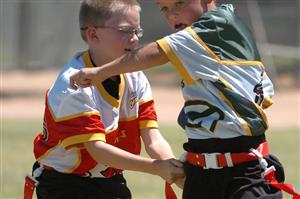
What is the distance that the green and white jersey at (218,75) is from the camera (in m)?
4.27

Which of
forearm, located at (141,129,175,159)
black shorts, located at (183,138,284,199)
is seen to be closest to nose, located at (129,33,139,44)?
forearm, located at (141,129,175,159)

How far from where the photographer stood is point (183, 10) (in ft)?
14.5

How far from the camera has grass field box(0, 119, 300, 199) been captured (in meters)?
8.62

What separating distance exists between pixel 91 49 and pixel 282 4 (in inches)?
751

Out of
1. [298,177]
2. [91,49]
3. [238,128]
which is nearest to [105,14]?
[91,49]

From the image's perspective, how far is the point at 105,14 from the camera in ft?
16.1

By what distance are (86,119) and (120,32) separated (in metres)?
0.53

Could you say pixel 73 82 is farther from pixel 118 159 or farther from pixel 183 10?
pixel 183 10

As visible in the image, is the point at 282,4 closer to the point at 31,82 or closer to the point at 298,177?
the point at 31,82

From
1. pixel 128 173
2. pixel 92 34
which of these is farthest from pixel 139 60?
pixel 128 173

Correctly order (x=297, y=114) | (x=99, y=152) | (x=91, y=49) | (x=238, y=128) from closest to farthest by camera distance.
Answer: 1. (x=238, y=128)
2. (x=99, y=152)
3. (x=91, y=49)
4. (x=297, y=114)

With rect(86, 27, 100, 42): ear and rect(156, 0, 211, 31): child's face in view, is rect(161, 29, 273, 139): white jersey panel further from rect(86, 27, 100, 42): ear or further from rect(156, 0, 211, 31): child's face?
rect(86, 27, 100, 42): ear

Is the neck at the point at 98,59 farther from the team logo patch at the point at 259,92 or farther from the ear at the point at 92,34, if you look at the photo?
the team logo patch at the point at 259,92

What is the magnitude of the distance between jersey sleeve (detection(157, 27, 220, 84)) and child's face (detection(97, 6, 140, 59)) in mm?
659
